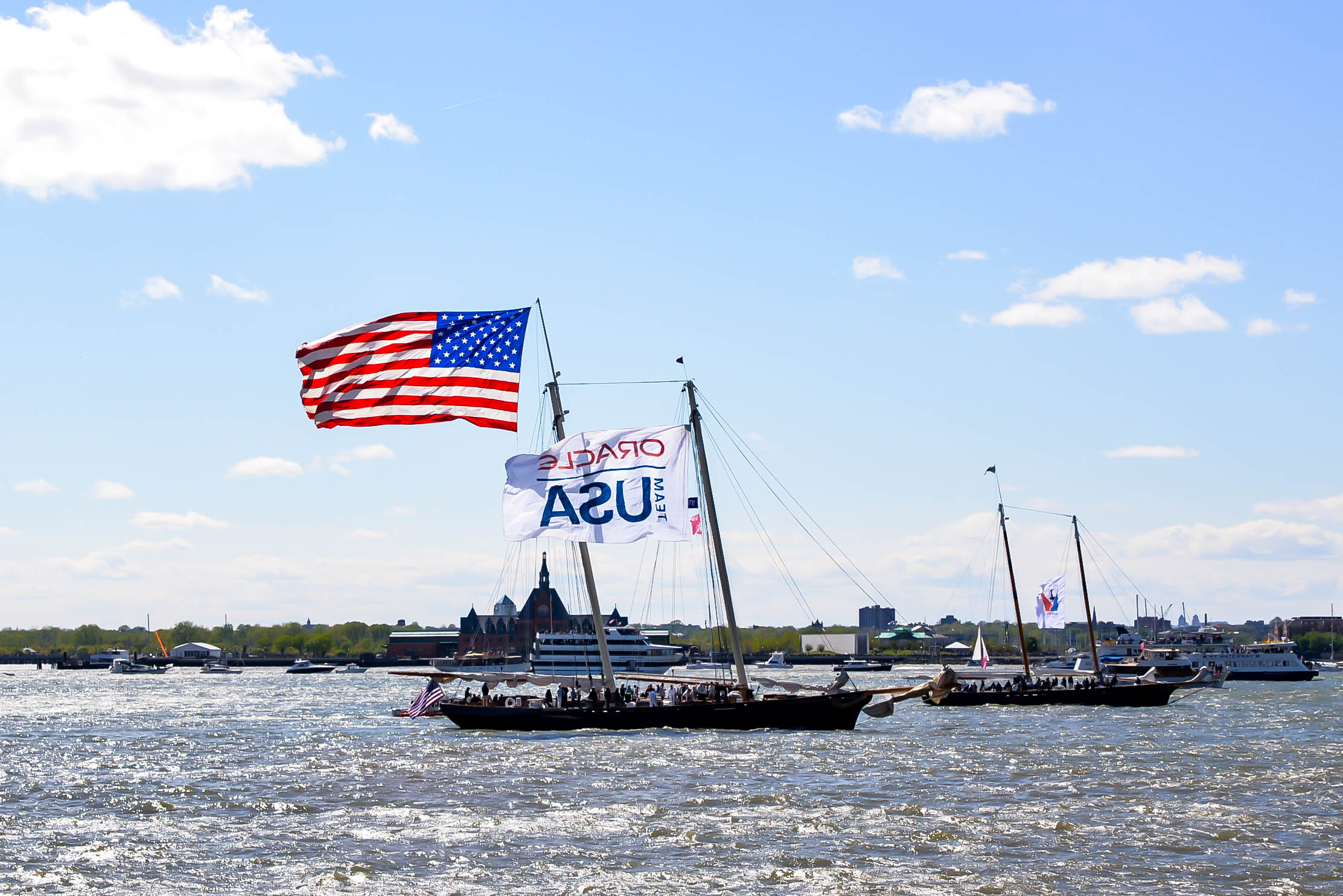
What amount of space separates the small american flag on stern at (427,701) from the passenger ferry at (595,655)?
94471mm

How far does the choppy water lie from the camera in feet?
85.5

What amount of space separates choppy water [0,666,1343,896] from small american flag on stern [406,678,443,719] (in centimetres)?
134

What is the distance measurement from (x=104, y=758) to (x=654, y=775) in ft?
82.0

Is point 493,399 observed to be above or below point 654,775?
above

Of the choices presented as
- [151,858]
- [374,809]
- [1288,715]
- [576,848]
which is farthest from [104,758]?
[1288,715]

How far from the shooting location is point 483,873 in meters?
26.3

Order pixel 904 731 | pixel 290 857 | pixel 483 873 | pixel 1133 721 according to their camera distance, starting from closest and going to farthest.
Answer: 1. pixel 483 873
2. pixel 290 857
3. pixel 904 731
4. pixel 1133 721

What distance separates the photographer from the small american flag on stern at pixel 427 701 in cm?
6309

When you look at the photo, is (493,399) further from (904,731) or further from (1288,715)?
(1288,715)

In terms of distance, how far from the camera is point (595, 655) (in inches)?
6806

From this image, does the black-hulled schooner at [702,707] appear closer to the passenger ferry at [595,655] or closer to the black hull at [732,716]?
the black hull at [732,716]

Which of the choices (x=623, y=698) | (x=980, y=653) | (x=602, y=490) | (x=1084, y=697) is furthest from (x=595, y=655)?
(x=602, y=490)

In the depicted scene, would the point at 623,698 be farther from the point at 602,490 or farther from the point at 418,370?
the point at 418,370

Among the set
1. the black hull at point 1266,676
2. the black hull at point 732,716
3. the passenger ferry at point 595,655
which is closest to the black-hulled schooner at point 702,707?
the black hull at point 732,716
